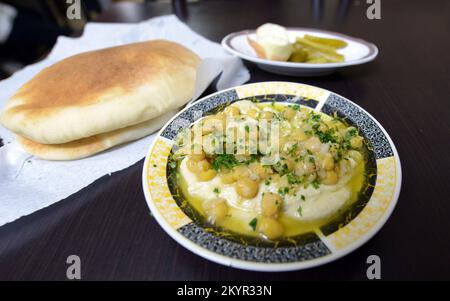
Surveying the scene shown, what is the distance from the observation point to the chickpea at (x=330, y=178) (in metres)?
1.34

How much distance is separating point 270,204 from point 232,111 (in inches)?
27.0

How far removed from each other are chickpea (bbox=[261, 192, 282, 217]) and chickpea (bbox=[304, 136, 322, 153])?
0.33 meters

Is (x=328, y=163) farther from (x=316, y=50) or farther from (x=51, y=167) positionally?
(x=51, y=167)

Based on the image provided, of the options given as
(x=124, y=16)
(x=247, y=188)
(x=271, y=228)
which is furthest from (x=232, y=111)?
(x=124, y=16)

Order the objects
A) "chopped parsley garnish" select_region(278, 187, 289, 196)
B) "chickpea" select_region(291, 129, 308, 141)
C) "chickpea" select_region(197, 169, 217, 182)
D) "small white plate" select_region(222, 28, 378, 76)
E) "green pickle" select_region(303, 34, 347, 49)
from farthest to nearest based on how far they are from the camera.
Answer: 1. "green pickle" select_region(303, 34, 347, 49)
2. "small white plate" select_region(222, 28, 378, 76)
3. "chickpea" select_region(291, 129, 308, 141)
4. "chickpea" select_region(197, 169, 217, 182)
5. "chopped parsley garnish" select_region(278, 187, 289, 196)

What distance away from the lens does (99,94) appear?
1678 millimetres

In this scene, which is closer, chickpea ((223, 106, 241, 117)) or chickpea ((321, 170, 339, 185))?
chickpea ((321, 170, 339, 185))

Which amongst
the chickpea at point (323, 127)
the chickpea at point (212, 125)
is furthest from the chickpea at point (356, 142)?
the chickpea at point (212, 125)

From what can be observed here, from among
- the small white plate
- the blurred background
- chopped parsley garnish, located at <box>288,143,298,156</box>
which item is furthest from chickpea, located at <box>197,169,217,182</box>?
the blurred background

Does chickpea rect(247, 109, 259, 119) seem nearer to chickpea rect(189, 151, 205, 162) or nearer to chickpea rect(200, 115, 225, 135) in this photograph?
chickpea rect(200, 115, 225, 135)

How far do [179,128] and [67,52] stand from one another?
199 cm

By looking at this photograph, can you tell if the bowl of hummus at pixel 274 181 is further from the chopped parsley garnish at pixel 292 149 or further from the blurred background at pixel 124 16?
the blurred background at pixel 124 16

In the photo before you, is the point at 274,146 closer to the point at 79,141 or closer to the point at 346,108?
the point at 346,108

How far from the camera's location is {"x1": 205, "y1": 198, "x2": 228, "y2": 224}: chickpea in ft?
4.06
